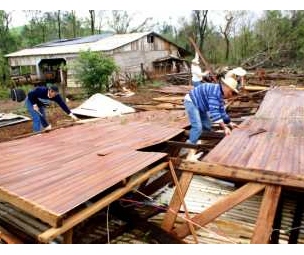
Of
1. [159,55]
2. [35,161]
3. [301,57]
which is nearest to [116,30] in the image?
[159,55]

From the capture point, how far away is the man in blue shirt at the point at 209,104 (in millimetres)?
3871

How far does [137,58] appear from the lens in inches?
725

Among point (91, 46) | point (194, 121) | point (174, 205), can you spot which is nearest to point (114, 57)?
point (91, 46)

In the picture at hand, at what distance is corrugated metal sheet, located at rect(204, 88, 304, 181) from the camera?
291 centimetres

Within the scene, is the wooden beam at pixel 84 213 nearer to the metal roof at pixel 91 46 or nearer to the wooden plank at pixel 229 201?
the wooden plank at pixel 229 201

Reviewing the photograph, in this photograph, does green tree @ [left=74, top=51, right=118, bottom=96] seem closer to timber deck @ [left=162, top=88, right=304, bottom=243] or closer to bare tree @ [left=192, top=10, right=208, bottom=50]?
timber deck @ [left=162, top=88, right=304, bottom=243]

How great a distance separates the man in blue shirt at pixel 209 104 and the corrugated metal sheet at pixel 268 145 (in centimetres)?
27

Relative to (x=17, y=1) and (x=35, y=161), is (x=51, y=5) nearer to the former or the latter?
(x=17, y=1)

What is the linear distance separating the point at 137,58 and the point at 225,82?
15131 mm

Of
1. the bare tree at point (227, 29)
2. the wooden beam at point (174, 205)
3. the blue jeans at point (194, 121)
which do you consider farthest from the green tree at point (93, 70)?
the wooden beam at point (174, 205)

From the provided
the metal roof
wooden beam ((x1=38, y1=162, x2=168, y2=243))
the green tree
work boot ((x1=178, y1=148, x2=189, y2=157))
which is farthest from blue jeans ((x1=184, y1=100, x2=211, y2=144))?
the metal roof

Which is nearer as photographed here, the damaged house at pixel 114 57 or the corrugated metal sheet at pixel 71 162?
the corrugated metal sheet at pixel 71 162

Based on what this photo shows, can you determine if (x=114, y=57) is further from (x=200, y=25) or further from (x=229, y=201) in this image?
(x=229, y=201)
